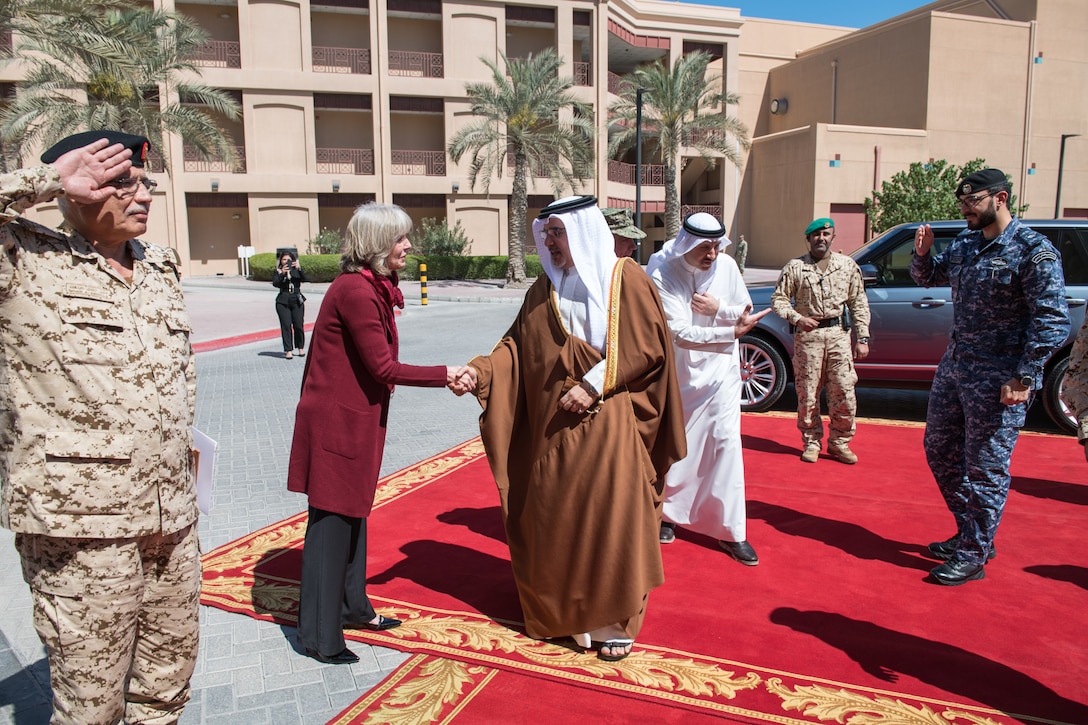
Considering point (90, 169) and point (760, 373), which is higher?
point (90, 169)

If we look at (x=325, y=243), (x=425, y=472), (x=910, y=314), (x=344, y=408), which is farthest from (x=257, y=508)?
(x=325, y=243)

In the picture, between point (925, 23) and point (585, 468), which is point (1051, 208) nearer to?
point (925, 23)

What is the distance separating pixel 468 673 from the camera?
131 inches

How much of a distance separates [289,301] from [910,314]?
8983mm

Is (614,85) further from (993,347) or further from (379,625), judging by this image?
Result: (379,625)

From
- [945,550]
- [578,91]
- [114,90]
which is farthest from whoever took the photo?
[578,91]

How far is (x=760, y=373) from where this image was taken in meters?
8.68

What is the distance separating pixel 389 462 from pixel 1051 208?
43967mm

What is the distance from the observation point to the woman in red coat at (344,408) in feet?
10.9

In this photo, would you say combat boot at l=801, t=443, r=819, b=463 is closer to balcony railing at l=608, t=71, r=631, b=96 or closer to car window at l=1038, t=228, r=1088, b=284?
car window at l=1038, t=228, r=1088, b=284

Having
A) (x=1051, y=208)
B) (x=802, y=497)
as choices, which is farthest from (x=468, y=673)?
(x=1051, y=208)

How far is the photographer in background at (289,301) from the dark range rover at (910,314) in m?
7.51

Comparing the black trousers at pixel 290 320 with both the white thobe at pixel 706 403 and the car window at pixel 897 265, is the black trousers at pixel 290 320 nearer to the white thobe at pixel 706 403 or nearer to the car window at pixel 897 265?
the car window at pixel 897 265

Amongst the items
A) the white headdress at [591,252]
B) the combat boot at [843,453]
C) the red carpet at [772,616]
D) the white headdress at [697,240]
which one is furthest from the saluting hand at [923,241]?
the combat boot at [843,453]
